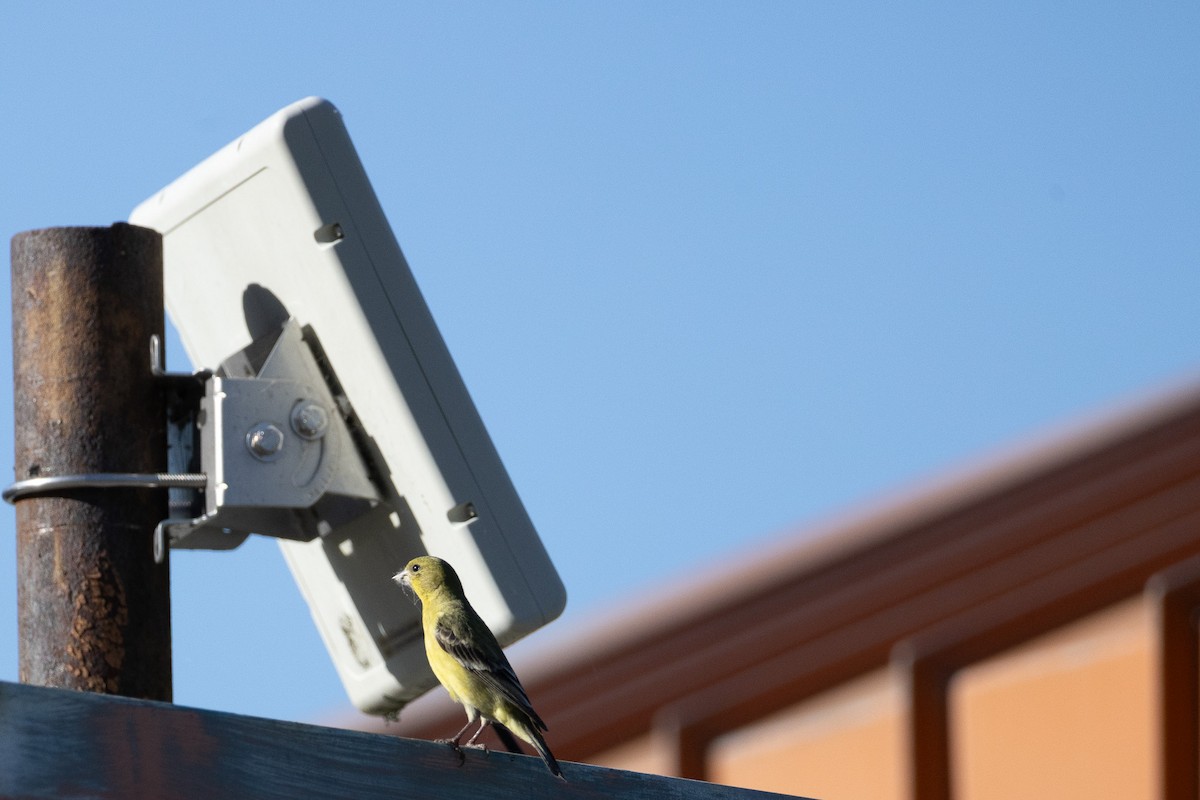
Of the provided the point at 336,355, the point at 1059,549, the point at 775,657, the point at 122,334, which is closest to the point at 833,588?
the point at 775,657

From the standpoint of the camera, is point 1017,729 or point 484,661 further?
point 1017,729

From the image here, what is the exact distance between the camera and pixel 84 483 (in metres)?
2.95

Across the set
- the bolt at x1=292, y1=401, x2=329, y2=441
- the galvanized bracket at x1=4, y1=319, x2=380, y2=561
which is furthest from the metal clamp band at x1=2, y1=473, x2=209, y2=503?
the bolt at x1=292, y1=401, x2=329, y2=441

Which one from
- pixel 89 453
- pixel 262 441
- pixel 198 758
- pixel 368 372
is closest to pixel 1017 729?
pixel 368 372

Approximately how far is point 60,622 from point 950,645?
2746 mm

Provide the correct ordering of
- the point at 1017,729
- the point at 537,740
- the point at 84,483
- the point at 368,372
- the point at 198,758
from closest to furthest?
the point at 198,758
the point at 84,483
the point at 368,372
the point at 537,740
the point at 1017,729

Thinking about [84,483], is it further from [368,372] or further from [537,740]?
[537,740]

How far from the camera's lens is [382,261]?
10.8ft

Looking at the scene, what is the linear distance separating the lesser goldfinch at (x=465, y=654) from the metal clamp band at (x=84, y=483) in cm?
54

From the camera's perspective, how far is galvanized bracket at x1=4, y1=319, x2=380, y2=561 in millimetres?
3068

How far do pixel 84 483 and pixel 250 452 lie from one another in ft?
1.04

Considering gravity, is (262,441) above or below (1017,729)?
below

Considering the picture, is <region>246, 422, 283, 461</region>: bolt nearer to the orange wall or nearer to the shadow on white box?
the shadow on white box

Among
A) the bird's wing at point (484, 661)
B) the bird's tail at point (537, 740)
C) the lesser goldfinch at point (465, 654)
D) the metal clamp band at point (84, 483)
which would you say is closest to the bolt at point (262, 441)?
the metal clamp band at point (84, 483)
